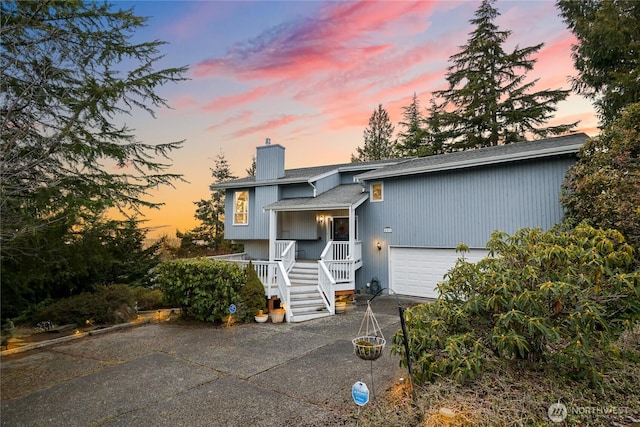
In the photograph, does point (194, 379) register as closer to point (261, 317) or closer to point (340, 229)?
point (261, 317)

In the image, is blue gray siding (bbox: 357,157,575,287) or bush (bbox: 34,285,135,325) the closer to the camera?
bush (bbox: 34,285,135,325)

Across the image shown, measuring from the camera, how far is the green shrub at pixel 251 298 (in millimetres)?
8562

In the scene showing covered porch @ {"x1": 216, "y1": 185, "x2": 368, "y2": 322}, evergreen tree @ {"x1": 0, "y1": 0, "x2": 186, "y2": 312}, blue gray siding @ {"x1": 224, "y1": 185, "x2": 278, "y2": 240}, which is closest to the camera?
evergreen tree @ {"x1": 0, "y1": 0, "x2": 186, "y2": 312}

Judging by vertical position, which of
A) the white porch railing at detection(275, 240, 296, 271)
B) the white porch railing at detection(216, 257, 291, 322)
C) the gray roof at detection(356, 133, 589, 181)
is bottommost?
the white porch railing at detection(216, 257, 291, 322)

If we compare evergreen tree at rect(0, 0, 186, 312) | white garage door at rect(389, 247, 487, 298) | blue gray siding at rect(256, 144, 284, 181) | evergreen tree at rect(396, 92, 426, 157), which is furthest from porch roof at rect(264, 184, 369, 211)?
evergreen tree at rect(396, 92, 426, 157)

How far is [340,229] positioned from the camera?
1379cm

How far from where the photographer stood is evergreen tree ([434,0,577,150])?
68.3 feet

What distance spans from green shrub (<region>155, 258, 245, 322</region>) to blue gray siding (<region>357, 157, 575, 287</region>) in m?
5.95

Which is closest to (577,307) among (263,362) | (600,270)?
(600,270)

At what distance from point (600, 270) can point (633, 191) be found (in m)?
4.88

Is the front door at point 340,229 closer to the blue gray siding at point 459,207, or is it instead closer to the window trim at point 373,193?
the blue gray siding at point 459,207

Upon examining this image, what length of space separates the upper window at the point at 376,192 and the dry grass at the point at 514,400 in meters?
8.93

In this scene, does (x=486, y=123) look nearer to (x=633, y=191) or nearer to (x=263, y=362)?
(x=633, y=191)

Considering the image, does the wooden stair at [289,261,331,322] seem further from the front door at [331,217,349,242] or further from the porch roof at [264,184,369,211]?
the front door at [331,217,349,242]
